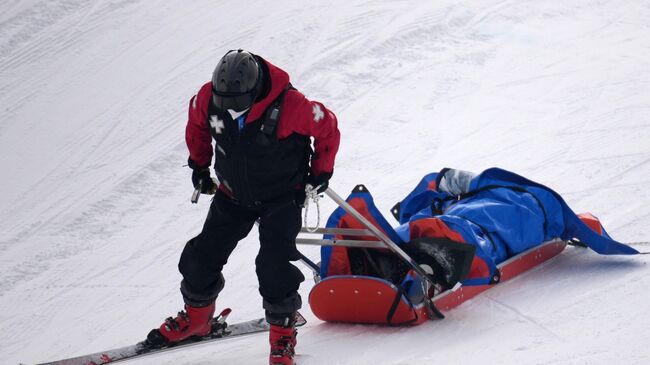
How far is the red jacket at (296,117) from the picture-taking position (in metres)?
4.08

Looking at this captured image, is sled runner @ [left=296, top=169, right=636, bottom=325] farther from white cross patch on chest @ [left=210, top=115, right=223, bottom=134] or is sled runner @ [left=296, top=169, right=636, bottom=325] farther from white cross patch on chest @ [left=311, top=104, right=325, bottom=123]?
white cross patch on chest @ [left=210, top=115, right=223, bottom=134]

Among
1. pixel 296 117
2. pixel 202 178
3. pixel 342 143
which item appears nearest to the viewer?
pixel 296 117

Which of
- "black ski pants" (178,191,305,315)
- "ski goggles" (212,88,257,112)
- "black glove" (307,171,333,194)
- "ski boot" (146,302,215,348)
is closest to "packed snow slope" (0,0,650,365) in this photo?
"ski boot" (146,302,215,348)

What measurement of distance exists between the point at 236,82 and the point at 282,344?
126 centimetres

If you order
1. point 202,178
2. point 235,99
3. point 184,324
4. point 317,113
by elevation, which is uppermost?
point 235,99

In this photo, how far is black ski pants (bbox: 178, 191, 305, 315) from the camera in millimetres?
4219

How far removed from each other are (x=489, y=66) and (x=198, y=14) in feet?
12.1

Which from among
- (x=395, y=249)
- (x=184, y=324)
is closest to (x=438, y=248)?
(x=395, y=249)

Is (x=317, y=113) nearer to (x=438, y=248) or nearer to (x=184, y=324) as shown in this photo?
(x=438, y=248)

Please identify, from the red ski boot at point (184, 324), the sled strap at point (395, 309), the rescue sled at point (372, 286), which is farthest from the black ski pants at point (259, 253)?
the sled strap at point (395, 309)

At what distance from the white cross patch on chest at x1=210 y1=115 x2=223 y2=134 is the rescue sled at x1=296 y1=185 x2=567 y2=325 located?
707 mm

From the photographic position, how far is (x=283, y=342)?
14.0 feet

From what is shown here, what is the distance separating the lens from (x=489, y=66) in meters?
10.2

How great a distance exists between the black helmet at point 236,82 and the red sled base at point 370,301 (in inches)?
46.2
